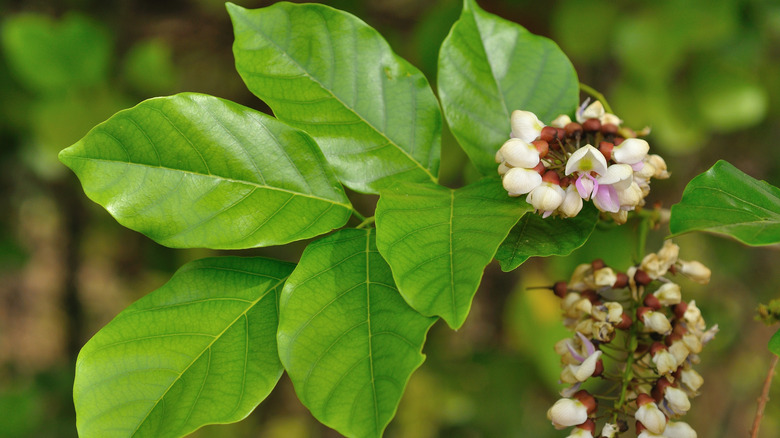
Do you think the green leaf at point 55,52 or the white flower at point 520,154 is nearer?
the white flower at point 520,154

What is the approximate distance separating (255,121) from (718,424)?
310cm

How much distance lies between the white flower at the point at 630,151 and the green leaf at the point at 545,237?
0.07 metres

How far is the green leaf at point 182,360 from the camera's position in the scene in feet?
2.19

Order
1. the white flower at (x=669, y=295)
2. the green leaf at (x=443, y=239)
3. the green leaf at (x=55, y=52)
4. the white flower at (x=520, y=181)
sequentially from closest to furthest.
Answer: the green leaf at (x=443, y=239), the white flower at (x=520, y=181), the white flower at (x=669, y=295), the green leaf at (x=55, y=52)

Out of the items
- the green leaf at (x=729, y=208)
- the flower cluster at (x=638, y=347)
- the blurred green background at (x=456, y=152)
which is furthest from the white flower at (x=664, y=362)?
the blurred green background at (x=456, y=152)

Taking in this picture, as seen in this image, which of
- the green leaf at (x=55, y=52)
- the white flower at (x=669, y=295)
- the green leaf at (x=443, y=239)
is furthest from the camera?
the green leaf at (x=55, y=52)

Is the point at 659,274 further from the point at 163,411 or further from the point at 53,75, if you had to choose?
the point at 53,75

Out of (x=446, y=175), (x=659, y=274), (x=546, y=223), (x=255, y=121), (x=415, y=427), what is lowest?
(x=415, y=427)

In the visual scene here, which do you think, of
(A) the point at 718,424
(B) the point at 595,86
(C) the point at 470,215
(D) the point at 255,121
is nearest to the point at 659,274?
(C) the point at 470,215

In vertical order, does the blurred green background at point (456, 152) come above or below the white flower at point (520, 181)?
below

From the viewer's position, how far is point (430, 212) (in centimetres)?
69

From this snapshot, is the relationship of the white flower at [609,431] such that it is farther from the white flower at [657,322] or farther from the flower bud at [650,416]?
the white flower at [657,322]

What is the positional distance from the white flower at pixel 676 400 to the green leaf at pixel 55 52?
5.95 feet

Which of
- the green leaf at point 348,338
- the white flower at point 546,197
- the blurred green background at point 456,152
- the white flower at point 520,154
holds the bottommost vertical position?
the blurred green background at point 456,152
